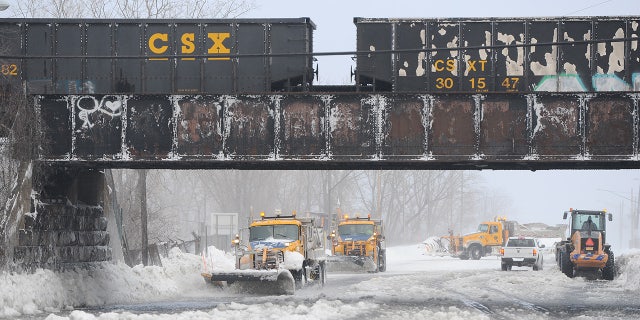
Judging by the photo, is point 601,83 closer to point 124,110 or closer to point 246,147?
point 246,147

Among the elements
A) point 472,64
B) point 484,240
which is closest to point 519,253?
point 484,240

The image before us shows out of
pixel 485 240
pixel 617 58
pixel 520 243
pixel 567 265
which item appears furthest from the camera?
pixel 485 240

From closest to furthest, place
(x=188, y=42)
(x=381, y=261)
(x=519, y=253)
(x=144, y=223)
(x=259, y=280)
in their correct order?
(x=188, y=42), (x=259, y=280), (x=144, y=223), (x=381, y=261), (x=519, y=253)

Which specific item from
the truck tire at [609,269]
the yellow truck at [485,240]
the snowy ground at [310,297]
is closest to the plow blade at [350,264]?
the snowy ground at [310,297]

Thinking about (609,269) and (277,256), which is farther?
(609,269)

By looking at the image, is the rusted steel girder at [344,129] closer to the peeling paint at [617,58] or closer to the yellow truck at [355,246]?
the peeling paint at [617,58]

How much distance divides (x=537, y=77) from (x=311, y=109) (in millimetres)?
6808

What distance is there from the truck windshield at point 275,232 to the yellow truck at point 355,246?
11.5 metres

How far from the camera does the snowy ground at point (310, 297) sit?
77.4 ft

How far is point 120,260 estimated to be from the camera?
3497 centimetres

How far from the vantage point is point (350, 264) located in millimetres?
46688

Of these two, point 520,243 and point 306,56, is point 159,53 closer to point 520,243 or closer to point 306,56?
point 306,56

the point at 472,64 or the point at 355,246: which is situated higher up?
the point at 472,64

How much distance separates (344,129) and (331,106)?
69cm
